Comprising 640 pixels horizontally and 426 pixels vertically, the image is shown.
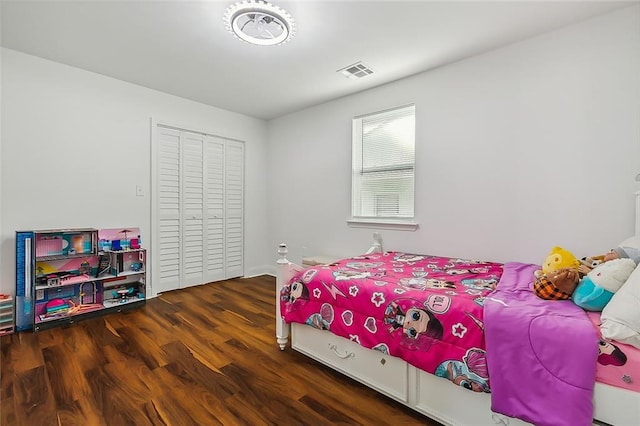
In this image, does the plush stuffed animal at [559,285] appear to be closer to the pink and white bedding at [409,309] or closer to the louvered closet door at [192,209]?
the pink and white bedding at [409,309]

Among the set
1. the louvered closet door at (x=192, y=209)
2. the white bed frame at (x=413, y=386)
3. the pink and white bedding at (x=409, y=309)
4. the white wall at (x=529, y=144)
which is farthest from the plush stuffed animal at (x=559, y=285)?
the louvered closet door at (x=192, y=209)

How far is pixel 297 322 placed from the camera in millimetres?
2213

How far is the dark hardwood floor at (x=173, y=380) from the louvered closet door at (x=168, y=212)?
0.96 m

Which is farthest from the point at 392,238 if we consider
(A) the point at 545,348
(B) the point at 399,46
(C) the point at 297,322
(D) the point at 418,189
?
(A) the point at 545,348

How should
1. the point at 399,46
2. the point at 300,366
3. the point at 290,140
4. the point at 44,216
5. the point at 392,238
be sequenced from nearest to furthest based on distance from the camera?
1. the point at 300,366
2. the point at 399,46
3. the point at 44,216
4. the point at 392,238
5. the point at 290,140

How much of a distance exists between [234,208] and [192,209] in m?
0.65

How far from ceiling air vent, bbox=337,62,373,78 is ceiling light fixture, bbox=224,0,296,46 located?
80 centimetres

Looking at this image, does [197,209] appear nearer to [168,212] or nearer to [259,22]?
[168,212]

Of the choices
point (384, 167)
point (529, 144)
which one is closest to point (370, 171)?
point (384, 167)

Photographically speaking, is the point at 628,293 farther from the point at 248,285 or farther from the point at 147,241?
the point at 147,241

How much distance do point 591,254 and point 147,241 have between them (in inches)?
172

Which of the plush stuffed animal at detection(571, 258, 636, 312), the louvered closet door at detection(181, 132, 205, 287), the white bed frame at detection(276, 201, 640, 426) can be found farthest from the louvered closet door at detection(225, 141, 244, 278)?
the plush stuffed animal at detection(571, 258, 636, 312)

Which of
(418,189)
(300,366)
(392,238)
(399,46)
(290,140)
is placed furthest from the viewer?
(290,140)

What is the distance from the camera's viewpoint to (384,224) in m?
3.44
